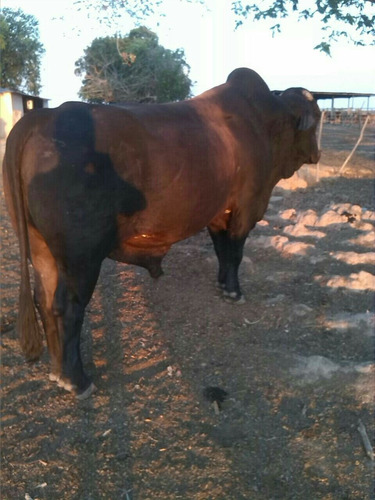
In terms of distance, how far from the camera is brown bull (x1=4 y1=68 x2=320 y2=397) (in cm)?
295

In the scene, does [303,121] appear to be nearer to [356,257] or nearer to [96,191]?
[356,257]

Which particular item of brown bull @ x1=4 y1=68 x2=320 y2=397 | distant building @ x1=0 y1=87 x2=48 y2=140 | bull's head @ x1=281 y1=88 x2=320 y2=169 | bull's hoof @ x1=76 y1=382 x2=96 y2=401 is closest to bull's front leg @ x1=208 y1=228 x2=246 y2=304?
brown bull @ x1=4 y1=68 x2=320 y2=397

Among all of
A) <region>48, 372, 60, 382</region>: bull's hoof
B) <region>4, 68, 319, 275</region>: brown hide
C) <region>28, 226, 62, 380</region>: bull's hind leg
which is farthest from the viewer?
<region>48, 372, 60, 382</region>: bull's hoof

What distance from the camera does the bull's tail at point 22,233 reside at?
9.87 ft

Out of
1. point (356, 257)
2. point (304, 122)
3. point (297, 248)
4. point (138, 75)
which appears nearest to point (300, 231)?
point (297, 248)

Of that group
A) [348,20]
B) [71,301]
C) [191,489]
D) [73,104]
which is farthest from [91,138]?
[348,20]

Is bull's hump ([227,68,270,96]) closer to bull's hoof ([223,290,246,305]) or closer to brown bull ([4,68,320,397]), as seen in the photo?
brown bull ([4,68,320,397])

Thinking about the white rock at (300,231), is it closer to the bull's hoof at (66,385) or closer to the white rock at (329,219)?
the white rock at (329,219)

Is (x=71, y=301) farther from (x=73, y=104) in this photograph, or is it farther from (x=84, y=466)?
(x=73, y=104)

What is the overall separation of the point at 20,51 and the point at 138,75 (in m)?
6.23

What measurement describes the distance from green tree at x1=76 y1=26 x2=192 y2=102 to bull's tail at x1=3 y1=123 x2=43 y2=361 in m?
20.4

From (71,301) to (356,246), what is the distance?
159 inches

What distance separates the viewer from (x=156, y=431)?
296cm

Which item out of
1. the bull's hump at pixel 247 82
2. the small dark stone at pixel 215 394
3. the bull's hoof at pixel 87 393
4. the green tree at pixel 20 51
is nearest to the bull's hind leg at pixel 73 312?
the bull's hoof at pixel 87 393
